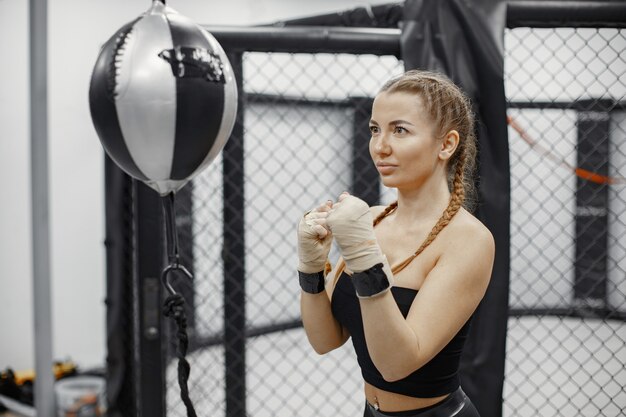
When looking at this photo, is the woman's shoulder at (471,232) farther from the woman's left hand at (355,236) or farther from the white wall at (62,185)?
the white wall at (62,185)

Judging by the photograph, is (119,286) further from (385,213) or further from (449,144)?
(449,144)

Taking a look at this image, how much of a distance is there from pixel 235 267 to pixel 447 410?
2.99 ft

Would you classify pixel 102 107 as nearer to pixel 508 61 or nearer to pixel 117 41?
pixel 117 41

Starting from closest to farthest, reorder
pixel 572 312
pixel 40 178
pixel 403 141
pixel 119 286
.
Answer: pixel 403 141, pixel 40 178, pixel 119 286, pixel 572 312

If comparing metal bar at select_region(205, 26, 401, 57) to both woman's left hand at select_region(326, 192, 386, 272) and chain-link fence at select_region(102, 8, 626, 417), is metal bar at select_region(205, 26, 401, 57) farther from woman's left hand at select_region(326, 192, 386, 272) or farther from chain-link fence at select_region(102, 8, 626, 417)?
chain-link fence at select_region(102, 8, 626, 417)

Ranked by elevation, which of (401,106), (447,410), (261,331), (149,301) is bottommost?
(261,331)

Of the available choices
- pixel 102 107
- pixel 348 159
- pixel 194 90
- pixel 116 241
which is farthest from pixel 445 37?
pixel 348 159

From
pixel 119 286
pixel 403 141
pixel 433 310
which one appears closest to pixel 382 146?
pixel 403 141

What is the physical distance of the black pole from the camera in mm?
1824

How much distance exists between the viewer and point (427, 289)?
0.99 m

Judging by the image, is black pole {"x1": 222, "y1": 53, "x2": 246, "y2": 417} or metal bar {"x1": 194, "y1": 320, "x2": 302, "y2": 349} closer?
black pole {"x1": 222, "y1": 53, "x2": 246, "y2": 417}

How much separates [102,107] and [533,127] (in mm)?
4201

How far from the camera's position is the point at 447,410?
1.11 m

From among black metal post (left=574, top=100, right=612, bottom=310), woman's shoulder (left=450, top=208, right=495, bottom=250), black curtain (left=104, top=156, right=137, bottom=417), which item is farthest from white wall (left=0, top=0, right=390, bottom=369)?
black metal post (left=574, top=100, right=612, bottom=310)
